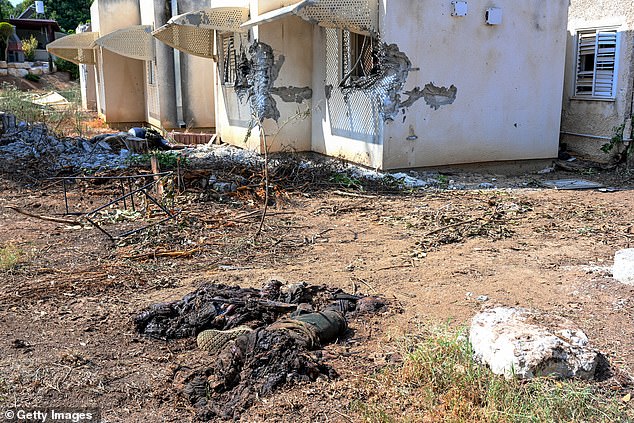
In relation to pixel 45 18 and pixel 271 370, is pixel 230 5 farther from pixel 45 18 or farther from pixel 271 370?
pixel 45 18

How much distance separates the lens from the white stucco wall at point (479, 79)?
9586 millimetres

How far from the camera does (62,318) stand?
14.5 feet

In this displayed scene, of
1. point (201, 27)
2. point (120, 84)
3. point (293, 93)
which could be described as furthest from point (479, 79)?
point (120, 84)

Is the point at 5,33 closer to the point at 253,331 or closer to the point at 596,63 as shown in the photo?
the point at 596,63

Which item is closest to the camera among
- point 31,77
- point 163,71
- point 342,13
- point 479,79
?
point 342,13

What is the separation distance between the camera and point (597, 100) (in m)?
11.0

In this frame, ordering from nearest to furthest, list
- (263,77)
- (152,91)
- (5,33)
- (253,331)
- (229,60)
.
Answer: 1. (253,331)
2. (263,77)
3. (229,60)
4. (152,91)
5. (5,33)

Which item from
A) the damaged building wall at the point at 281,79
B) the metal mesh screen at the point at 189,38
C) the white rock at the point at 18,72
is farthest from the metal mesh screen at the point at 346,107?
the white rock at the point at 18,72

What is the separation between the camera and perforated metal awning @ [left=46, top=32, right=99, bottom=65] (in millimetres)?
19719

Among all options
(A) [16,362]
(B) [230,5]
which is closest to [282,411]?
(A) [16,362]

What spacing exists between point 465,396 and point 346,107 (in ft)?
25.7

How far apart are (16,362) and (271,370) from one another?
1540mm

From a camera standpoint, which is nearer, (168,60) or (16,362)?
(16,362)

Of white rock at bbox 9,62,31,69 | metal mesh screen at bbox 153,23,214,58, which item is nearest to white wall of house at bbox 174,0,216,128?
metal mesh screen at bbox 153,23,214,58
